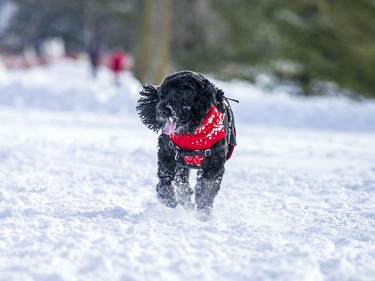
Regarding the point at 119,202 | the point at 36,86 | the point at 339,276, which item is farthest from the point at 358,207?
the point at 36,86

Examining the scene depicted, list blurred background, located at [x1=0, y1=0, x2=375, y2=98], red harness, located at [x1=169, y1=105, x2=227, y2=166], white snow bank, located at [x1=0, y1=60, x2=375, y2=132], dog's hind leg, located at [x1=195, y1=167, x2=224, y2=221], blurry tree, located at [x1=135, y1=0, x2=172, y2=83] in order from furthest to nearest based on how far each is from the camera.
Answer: blurred background, located at [x1=0, y1=0, x2=375, y2=98], blurry tree, located at [x1=135, y1=0, x2=172, y2=83], white snow bank, located at [x1=0, y1=60, x2=375, y2=132], dog's hind leg, located at [x1=195, y1=167, x2=224, y2=221], red harness, located at [x1=169, y1=105, x2=227, y2=166]

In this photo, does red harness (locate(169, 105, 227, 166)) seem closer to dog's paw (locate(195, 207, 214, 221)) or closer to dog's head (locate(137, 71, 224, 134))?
dog's head (locate(137, 71, 224, 134))

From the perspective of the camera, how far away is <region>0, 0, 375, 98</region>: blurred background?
21.8 metres

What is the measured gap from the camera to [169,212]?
5.15 m

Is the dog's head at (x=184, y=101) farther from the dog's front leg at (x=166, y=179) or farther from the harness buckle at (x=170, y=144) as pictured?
the dog's front leg at (x=166, y=179)

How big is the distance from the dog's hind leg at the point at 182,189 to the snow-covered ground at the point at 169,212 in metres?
0.09

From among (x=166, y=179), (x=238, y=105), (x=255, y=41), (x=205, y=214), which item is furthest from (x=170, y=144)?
(x=255, y=41)

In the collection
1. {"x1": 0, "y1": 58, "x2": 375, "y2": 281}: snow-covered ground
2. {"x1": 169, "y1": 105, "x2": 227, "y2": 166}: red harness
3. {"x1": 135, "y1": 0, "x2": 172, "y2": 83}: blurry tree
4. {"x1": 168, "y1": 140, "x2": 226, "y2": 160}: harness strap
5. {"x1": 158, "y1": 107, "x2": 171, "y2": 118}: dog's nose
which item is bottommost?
{"x1": 0, "y1": 58, "x2": 375, "y2": 281}: snow-covered ground

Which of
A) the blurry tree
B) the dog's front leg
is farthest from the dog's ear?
the blurry tree

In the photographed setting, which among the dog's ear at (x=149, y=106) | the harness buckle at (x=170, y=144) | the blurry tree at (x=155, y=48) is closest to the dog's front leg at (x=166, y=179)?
the harness buckle at (x=170, y=144)

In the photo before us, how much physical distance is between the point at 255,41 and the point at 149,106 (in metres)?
25.6

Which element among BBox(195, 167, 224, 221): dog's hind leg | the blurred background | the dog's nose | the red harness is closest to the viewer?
the dog's nose

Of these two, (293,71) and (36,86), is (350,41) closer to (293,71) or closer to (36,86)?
(293,71)

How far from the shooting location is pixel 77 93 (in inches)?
700
